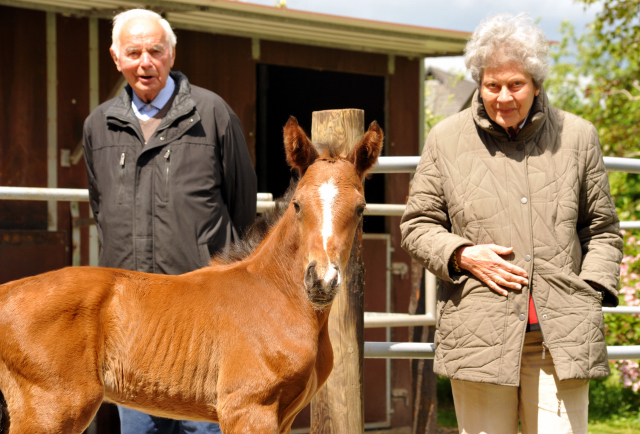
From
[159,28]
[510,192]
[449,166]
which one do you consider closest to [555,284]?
[510,192]

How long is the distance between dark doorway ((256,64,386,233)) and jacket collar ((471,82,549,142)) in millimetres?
5620

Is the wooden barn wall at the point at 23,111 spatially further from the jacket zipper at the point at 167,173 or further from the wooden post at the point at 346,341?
the wooden post at the point at 346,341

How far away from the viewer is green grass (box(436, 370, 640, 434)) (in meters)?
6.82

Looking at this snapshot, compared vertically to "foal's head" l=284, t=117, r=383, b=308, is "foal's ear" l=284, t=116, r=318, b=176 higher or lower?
higher

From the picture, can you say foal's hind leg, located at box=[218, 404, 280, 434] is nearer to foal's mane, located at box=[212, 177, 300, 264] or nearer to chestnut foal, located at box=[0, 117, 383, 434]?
chestnut foal, located at box=[0, 117, 383, 434]

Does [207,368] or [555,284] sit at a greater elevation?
[555,284]

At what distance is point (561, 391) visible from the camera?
8.37 ft

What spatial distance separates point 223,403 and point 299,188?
0.95m

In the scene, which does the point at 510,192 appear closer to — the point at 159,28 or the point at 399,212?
the point at 399,212

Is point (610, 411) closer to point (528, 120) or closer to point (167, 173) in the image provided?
point (528, 120)

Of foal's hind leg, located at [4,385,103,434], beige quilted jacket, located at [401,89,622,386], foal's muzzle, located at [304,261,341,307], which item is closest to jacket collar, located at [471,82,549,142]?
beige quilted jacket, located at [401,89,622,386]

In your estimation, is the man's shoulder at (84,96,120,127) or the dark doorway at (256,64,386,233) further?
the dark doorway at (256,64,386,233)

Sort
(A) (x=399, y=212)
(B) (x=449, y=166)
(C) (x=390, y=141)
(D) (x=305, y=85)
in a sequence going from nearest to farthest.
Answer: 1. (B) (x=449, y=166)
2. (A) (x=399, y=212)
3. (C) (x=390, y=141)
4. (D) (x=305, y=85)

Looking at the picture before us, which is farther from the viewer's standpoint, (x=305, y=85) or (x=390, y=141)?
(x=305, y=85)
